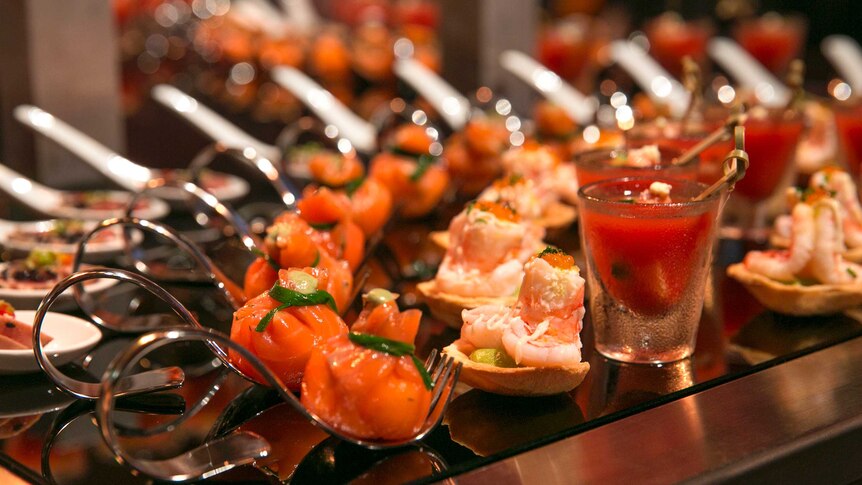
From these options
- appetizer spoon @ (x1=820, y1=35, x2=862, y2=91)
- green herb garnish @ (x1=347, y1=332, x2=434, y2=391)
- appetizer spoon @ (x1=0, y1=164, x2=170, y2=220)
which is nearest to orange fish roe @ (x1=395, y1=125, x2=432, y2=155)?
appetizer spoon @ (x1=0, y1=164, x2=170, y2=220)

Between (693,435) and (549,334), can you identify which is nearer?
(693,435)

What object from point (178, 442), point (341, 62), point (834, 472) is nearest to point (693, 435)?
point (834, 472)

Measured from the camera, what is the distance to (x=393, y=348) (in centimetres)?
110

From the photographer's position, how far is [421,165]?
2297 millimetres

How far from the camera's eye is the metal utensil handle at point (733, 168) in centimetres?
132

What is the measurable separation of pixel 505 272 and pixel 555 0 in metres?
4.95

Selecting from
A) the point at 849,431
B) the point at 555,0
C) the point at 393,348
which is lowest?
the point at 555,0

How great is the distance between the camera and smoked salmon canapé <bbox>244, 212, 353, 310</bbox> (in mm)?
1438

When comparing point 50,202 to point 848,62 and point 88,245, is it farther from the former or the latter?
point 848,62

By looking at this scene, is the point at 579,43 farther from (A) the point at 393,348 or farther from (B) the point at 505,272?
(A) the point at 393,348

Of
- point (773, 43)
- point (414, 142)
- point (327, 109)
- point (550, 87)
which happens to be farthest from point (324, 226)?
point (773, 43)

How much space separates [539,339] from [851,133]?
4.44ft

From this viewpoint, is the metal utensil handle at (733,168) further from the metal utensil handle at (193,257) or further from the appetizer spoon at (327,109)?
the appetizer spoon at (327,109)

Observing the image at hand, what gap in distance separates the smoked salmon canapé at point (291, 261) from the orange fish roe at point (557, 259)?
31 centimetres
